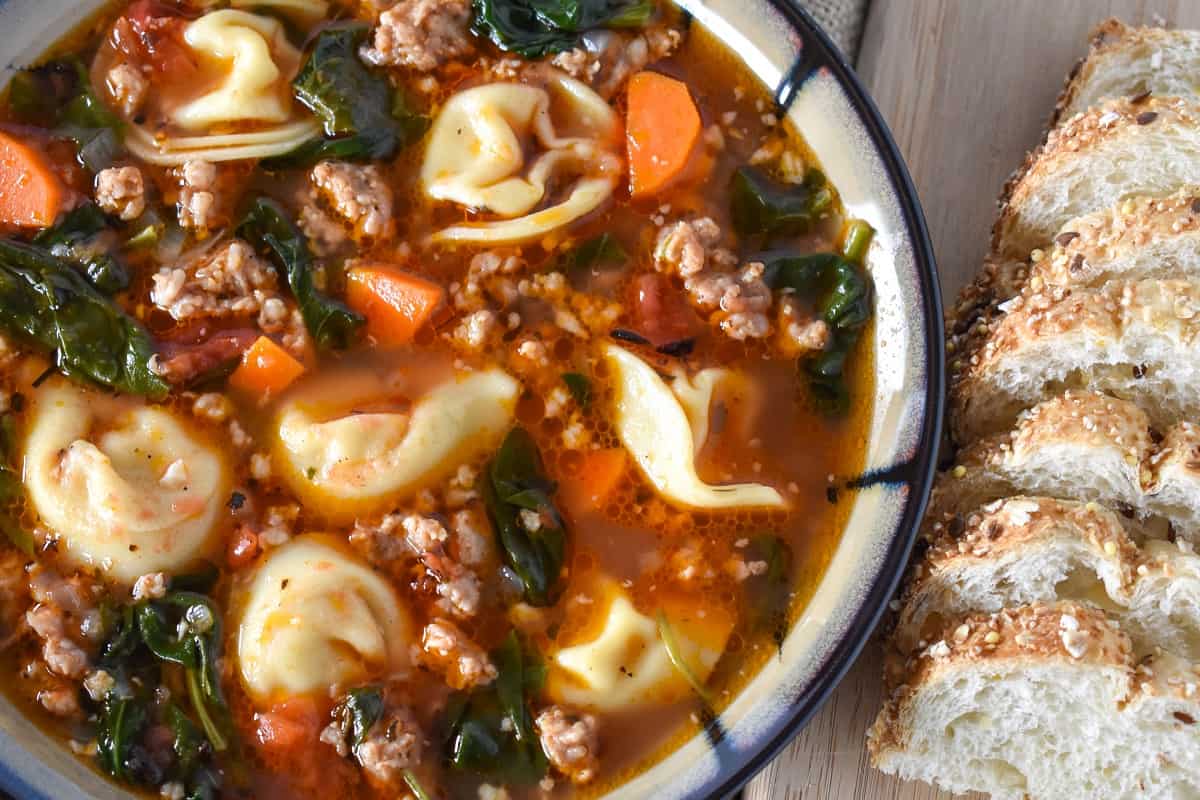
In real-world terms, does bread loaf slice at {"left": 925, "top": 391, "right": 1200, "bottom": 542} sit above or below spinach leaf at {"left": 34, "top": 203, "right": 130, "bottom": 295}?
below

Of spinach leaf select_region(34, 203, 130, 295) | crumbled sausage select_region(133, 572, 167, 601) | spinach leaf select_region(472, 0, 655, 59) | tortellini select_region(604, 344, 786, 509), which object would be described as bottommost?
crumbled sausage select_region(133, 572, 167, 601)

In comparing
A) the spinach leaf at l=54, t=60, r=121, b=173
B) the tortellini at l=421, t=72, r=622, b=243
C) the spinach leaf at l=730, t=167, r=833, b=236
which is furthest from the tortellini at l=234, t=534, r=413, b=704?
the spinach leaf at l=730, t=167, r=833, b=236

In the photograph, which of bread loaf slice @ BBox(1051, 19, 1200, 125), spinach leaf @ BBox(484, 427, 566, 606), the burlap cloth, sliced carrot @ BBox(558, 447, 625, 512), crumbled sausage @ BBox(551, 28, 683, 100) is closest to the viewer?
spinach leaf @ BBox(484, 427, 566, 606)

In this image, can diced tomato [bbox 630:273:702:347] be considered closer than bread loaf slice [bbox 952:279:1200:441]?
No

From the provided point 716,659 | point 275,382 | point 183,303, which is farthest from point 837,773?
point 183,303

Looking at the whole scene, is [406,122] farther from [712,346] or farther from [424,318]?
[712,346]

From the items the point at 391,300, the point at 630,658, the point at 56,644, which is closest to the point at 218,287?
the point at 391,300

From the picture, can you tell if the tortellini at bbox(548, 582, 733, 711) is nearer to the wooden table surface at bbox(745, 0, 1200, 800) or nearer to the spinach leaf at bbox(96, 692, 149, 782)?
the spinach leaf at bbox(96, 692, 149, 782)
